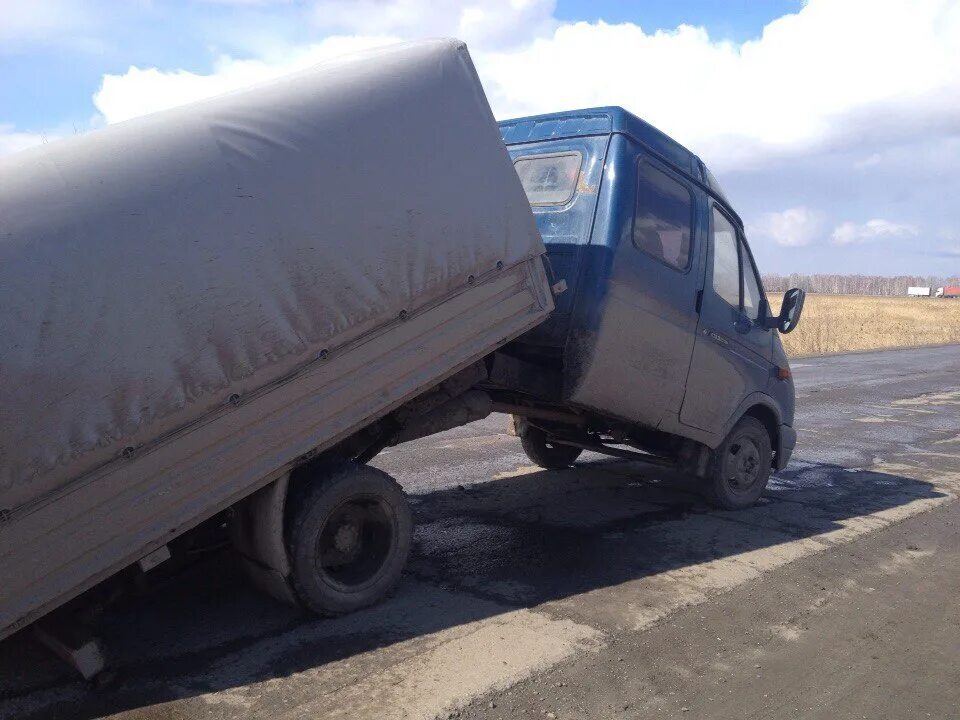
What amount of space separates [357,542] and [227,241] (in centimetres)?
184

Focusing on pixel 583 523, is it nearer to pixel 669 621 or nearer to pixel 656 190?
pixel 669 621

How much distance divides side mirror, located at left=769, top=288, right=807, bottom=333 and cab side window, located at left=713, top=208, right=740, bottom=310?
49cm

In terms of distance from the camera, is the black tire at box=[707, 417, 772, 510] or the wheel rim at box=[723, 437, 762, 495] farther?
the wheel rim at box=[723, 437, 762, 495]

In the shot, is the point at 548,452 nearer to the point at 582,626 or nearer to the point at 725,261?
the point at 725,261

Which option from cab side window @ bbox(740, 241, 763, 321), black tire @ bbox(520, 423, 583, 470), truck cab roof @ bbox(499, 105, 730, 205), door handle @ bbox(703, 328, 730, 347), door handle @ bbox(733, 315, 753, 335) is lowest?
black tire @ bbox(520, 423, 583, 470)

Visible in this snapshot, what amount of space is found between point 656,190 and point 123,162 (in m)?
3.66

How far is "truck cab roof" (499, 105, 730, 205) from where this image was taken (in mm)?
5844

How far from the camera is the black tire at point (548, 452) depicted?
8.14m

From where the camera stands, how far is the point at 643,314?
568 cm

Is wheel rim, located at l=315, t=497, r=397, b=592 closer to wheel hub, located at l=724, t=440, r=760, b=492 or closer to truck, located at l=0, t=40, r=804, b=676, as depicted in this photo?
truck, located at l=0, t=40, r=804, b=676

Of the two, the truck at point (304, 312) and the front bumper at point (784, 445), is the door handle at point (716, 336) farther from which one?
the front bumper at point (784, 445)

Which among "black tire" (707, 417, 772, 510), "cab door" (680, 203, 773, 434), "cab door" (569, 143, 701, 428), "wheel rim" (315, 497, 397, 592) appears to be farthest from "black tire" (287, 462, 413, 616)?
"black tire" (707, 417, 772, 510)

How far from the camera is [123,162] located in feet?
11.9

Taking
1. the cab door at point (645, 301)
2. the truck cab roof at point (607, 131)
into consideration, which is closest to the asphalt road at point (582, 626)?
the cab door at point (645, 301)
